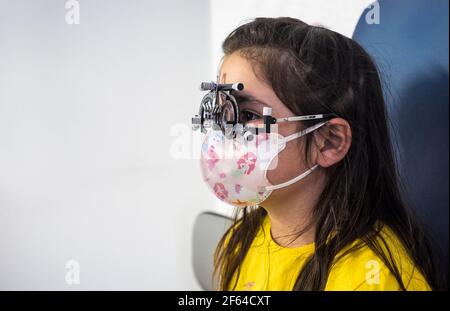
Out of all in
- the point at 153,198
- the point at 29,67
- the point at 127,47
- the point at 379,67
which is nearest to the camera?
the point at 379,67

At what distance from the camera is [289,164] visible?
80 cm

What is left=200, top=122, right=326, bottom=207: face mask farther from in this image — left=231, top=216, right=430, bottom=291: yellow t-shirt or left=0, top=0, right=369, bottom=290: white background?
left=0, top=0, right=369, bottom=290: white background

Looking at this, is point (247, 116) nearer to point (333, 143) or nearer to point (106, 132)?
point (333, 143)

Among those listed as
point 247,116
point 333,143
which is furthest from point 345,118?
point 247,116

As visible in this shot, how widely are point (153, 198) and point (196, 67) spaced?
420 mm

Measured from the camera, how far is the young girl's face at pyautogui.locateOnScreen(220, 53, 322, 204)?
30.7 inches

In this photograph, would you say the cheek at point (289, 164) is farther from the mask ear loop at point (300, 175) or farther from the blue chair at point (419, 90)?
the blue chair at point (419, 90)

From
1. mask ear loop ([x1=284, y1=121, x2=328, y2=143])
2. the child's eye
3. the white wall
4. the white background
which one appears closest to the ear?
Result: mask ear loop ([x1=284, y1=121, x2=328, y2=143])

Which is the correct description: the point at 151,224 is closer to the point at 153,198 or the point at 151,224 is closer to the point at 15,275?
the point at 153,198

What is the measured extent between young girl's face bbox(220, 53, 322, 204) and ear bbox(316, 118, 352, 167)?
0.03 meters

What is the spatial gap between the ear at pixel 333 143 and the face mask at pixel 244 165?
20 mm

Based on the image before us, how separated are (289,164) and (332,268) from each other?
7.5 inches

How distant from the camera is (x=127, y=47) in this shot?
127 cm
